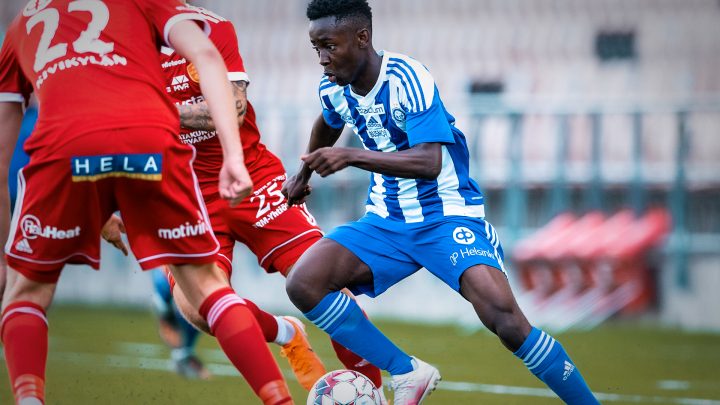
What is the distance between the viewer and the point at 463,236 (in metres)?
4.83

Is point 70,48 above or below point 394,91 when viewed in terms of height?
above

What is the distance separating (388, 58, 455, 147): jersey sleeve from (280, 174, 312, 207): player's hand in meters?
0.54

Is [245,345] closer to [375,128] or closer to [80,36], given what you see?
[80,36]

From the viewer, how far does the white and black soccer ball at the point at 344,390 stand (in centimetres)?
471

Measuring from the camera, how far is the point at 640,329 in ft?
33.0

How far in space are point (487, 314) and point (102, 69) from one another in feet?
6.05

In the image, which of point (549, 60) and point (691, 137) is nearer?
point (691, 137)

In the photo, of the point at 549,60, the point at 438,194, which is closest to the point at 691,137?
the point at 549,60

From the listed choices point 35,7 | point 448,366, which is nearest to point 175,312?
point 448,366

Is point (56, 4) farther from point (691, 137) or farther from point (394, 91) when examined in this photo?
point (691, 137)

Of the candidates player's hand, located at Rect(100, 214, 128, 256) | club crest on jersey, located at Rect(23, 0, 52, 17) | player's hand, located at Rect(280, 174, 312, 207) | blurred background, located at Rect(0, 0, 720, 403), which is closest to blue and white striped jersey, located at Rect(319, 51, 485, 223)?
player's hand, located at Rect(280, 174, 312, 207)

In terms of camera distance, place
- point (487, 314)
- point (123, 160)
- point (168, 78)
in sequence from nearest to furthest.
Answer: point (123, 160), point (487, 314), point (168, 78)

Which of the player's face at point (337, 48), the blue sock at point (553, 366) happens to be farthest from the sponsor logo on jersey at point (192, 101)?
A: the blue sock at point (553, 366)

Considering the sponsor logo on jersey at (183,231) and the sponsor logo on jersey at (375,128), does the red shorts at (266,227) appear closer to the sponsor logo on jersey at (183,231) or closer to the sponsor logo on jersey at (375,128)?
the sponsor logo on jersey at (375,128)
